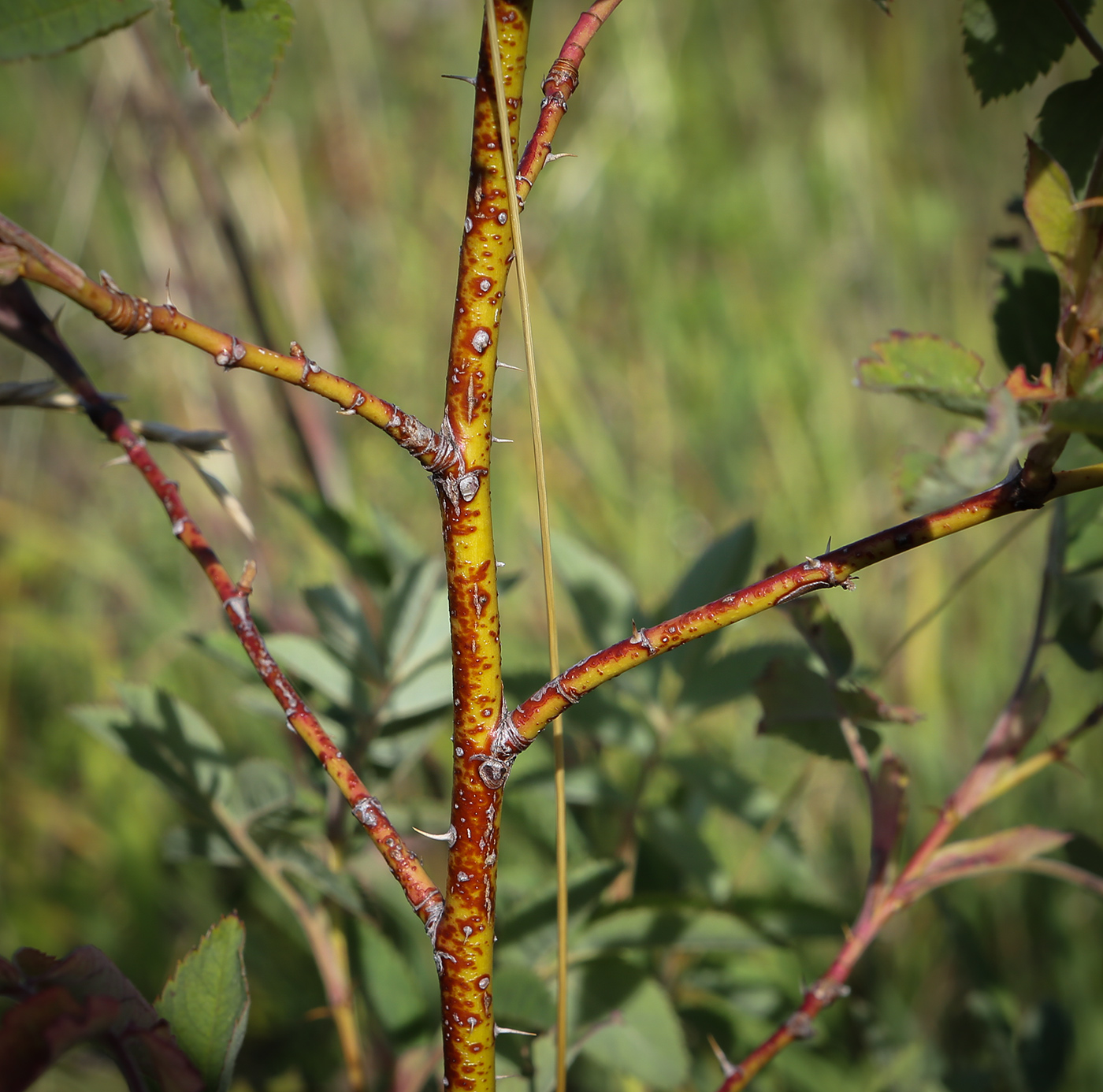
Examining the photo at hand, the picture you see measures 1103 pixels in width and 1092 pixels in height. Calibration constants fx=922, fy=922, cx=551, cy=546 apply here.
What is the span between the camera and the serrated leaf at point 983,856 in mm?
489

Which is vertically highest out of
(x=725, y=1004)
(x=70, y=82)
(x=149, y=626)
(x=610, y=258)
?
(x=70, y=82)

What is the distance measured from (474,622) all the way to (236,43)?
0.81 ft

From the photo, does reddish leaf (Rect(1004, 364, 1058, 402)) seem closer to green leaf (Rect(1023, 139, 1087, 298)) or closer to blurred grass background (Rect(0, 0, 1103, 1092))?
green leaf (Rect(1023, 139, 1087, 298))

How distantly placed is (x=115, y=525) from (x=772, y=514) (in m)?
1.31

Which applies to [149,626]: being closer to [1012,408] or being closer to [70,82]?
[70,82]

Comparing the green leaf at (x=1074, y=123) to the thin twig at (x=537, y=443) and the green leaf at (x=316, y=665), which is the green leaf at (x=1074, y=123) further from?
the green leaf at (x=316, y=665)

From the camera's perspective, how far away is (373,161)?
221 cm

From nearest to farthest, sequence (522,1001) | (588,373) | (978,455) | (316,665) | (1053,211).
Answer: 1. (978,455)
2. (1053,211)
3. (522,1001)
4. (316,665)
5. (588,373)

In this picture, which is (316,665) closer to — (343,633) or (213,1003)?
(343,633)

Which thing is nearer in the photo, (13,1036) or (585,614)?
(13,1036)

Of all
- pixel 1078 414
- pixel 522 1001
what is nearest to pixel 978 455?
pixel 1078 414

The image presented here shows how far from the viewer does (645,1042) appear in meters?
0.55

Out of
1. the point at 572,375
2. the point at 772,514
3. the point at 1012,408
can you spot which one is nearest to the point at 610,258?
the point at 572,375

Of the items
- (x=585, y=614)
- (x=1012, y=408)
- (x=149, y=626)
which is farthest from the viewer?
(x=149, y=626)
